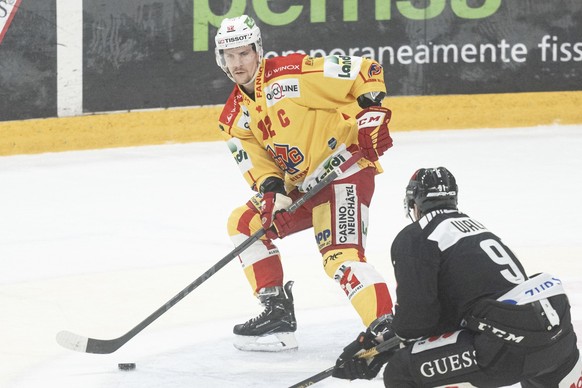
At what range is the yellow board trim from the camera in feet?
25.0

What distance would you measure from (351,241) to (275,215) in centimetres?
30

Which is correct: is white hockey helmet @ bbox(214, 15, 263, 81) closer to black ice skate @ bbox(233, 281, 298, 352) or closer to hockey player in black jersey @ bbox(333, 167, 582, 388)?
black ice skate @ bbox(233, 281, 298, 352)

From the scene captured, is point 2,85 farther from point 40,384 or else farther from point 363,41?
point 40,384

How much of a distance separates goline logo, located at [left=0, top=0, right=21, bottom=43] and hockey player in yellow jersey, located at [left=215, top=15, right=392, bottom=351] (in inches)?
118

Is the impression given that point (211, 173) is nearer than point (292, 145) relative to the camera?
No

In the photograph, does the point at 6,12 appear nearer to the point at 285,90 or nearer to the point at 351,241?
the point at 285,90

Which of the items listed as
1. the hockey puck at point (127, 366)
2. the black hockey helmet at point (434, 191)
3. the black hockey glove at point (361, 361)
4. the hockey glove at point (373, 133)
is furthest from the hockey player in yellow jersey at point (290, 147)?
the black hockey helmet at point (434, 191)

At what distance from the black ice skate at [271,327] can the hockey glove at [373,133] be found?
65 cm

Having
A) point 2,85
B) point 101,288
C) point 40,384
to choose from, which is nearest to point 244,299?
point 101,288

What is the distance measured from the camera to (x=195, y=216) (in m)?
6.64

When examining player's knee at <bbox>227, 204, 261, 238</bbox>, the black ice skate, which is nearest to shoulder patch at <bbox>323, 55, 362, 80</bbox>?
player's knee at <bbox>227, 204, 261, 238</bbox>

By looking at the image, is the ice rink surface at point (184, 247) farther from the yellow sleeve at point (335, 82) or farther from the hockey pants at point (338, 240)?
the yellow sleeve at point (335, 82)

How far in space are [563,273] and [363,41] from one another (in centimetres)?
289

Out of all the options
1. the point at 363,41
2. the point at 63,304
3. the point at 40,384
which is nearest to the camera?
the point at 40,384
